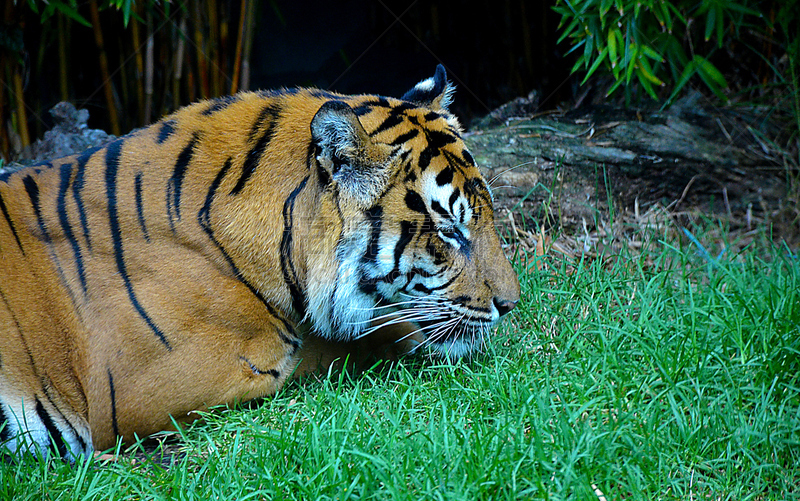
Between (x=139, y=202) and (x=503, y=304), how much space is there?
142 cm

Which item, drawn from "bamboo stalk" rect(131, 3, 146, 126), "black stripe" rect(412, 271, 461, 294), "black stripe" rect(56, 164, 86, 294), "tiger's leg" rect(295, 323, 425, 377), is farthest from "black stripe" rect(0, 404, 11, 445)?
"bamboo stalk" rect(131, 3, 146, 126)

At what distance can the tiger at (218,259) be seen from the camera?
7.73ft

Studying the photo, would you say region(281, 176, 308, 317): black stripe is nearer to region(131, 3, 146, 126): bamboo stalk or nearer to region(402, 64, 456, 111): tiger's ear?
region(402, 64, 456, 111): tiger's ear

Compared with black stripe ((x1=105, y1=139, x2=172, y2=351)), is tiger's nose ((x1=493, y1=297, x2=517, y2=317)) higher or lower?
lower

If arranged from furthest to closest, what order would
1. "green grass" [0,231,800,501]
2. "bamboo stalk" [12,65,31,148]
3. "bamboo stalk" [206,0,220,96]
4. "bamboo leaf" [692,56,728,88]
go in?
"bamboo stalk" [206,0,220,96] → "bamboo stalk" [12,65,31,148] → "bamboo leaf" [692,56,728,88] → "green grass" [0,231,800,501]

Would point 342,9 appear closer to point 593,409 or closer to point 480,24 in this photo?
point 480,24

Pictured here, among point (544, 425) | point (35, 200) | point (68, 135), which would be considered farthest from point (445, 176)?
point (68, 135)

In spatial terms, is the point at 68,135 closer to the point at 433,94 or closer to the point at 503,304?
the point at 433,94

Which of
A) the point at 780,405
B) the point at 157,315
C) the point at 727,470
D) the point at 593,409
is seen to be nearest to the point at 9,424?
the point at 157,315

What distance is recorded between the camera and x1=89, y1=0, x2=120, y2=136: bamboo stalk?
14.4 feet

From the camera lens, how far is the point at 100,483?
216 cm

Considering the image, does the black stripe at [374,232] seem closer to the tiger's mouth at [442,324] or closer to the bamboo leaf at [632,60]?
the tiger's mouth at [442,324]

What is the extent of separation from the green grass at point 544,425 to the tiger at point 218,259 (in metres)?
0.21

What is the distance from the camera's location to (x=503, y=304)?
98.7 inches
